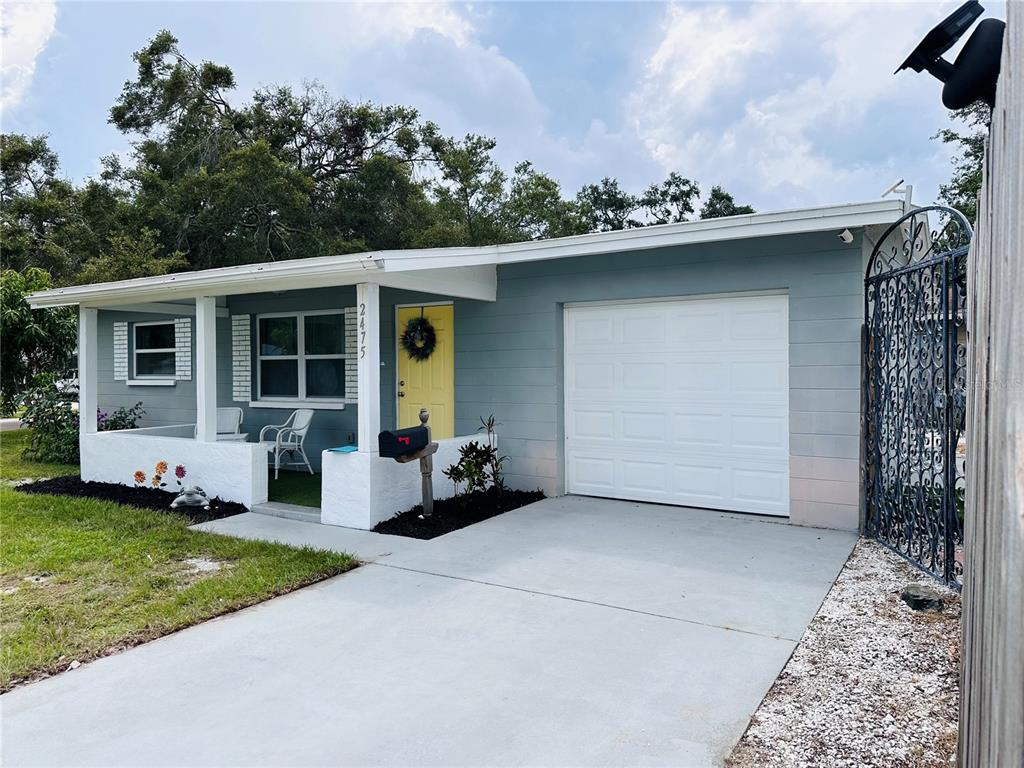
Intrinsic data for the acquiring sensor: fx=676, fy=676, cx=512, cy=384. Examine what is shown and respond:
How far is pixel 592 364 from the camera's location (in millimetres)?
7086

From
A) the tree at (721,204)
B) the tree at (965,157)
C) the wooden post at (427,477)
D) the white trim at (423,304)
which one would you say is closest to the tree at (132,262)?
the white trim at (423,304)

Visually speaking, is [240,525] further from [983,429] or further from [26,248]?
[26,248]

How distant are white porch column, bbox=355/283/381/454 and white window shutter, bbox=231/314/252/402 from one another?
4194 millimetres

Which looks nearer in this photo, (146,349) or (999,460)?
(999,460)

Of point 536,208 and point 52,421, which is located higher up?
point 536,208

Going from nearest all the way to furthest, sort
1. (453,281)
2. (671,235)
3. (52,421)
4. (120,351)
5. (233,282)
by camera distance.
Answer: (671,235)
(233,282)
(453,281)
(52,421)
(120,351)

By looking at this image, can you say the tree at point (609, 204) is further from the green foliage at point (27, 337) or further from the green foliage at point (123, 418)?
the green foliage at point (123, 418)

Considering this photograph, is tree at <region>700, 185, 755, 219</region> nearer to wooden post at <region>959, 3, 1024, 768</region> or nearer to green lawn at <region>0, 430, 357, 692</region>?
green lawn at <region>0, 430, 357, 692</region>

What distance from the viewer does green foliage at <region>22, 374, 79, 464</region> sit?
9867 millimetres

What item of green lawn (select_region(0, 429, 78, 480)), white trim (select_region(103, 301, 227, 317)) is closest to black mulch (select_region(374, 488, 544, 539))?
white trim (select_region(103, 301, 227, 317))

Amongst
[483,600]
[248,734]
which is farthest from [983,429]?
[483,600]

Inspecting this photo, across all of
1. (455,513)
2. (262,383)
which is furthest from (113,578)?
(262,383)

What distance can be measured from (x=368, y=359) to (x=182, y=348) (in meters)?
5.62

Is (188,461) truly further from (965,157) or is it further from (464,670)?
(965,157)
